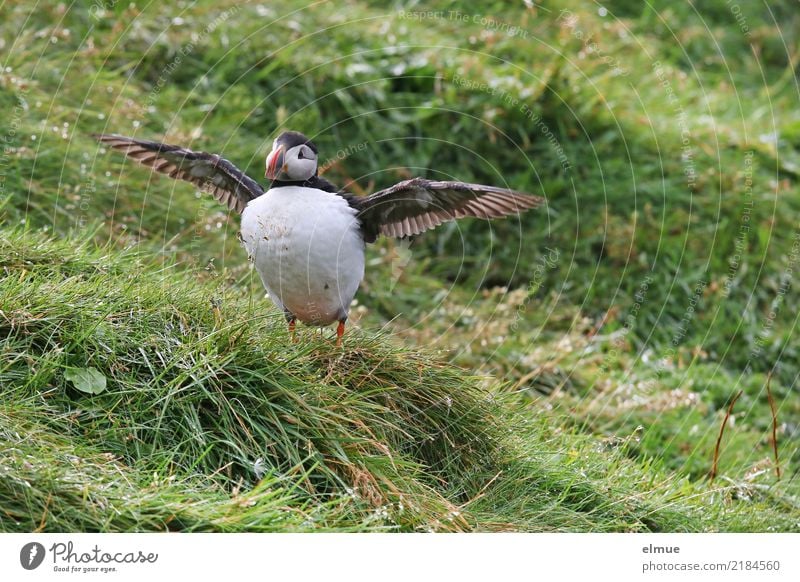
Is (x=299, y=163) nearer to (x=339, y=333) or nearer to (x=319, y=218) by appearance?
(x=319, y=218)

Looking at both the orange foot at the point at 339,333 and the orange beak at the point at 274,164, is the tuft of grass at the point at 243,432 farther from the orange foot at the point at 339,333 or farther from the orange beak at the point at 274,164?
the orange beak at the point at 274,164

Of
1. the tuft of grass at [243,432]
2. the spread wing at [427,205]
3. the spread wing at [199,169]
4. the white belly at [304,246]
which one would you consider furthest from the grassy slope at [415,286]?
the spread wing at [427,205]

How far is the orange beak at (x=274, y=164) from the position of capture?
4.46 metres

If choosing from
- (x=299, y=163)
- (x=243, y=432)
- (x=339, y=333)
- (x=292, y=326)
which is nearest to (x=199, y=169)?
(x=299, y=163)

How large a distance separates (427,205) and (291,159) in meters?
0.71

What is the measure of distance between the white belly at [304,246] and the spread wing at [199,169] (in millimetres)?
431

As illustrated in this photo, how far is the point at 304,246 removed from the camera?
4.46m

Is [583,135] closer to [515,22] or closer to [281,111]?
[515,22]

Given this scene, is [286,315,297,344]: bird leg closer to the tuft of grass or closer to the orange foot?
the tuft of grass
